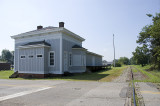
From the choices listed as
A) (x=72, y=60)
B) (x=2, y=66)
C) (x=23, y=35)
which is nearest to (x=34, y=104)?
(x=72, y=60)

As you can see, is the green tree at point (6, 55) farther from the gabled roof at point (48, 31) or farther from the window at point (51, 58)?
A: the window at point (51, 58)

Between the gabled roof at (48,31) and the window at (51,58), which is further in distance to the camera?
the window at (51,58)

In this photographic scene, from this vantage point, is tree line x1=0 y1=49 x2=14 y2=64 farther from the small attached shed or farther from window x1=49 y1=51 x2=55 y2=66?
window x1=49 y1=51 x2=55 y2=66

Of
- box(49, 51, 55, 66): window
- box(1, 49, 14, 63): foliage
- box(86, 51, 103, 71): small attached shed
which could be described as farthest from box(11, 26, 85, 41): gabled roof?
box(1, 49, 14, 63): foliage

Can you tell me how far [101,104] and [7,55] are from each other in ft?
355

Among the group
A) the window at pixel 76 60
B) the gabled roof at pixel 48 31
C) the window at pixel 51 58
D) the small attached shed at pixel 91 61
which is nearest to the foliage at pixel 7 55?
the small attached shed at pixel 91 61

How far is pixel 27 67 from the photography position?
659 inches

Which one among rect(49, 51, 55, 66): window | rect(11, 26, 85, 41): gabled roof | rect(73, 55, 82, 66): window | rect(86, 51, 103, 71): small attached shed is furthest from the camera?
rect(86, 51, 103, 71): small attached shed

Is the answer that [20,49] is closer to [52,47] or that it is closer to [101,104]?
[52,47]

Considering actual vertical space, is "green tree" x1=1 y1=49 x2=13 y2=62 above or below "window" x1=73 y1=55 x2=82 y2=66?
above

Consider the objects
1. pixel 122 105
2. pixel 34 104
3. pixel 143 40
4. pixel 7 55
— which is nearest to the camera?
pixel 122 105

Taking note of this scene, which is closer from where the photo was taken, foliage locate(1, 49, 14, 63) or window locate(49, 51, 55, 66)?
window locate(49, 51, 55, 66)

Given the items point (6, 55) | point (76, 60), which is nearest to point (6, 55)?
point (6, 55)

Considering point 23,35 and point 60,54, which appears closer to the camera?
point 60,54
